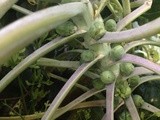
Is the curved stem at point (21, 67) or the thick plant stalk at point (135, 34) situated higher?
the thick plant stalk at point (135, 34)

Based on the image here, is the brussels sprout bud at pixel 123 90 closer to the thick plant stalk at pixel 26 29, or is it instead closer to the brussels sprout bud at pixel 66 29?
the brussels sprout bud at pixel 66 29

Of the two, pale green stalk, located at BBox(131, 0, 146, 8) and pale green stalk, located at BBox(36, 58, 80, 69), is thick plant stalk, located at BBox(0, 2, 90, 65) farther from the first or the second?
pale green stalk, located at BBox(131, 0, 146, 8)

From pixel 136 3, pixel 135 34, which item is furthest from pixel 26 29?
pixel 136 3

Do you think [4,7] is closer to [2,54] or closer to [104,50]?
[2,54]

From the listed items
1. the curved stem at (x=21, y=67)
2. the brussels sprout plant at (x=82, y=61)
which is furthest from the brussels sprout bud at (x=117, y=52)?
the curved stem at (x=21, y=67)

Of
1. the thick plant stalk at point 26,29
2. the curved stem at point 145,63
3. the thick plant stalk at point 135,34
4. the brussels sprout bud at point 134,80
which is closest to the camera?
the thick plant stalk at point 26,29

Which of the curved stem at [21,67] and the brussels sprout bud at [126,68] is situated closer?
the curved stem at [21,67]

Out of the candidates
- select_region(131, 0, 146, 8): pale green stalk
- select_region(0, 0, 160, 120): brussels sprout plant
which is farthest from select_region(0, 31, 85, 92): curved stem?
select_region(131, 0, 146, 8): pale green stalk

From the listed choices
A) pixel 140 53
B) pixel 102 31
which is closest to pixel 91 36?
pixel 102 31
